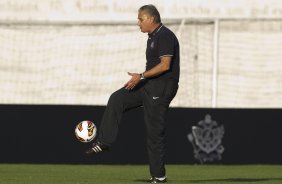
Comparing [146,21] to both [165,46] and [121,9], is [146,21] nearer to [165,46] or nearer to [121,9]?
[165,46]

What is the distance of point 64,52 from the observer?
32344 mm

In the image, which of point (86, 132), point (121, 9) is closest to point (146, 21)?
point (86, 132)

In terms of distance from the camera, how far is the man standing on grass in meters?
14.3

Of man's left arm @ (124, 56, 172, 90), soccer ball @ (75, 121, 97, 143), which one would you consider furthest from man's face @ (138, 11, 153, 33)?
soccer ball @ (75, 121, 97, 143)

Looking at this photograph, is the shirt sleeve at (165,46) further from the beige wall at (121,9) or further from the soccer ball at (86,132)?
the beige wall at (121,9)

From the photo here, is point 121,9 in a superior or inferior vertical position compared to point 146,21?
superior

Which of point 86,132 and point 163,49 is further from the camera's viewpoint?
point 86,132

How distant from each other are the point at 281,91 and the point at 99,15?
511 centimetres

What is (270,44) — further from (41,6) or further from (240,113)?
(240,113)

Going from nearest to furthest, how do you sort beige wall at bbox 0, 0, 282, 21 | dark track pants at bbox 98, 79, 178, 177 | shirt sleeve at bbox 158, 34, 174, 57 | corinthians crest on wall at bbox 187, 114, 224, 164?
shirt sleeve at bbox 158, 34, 174, 57 < dark track pants at bbox 98, 79, 178, 177 < corinthians crest on wall at bbox 187, 114, 224, 164 < beige wall at bbox 0, 0, 282, 21
